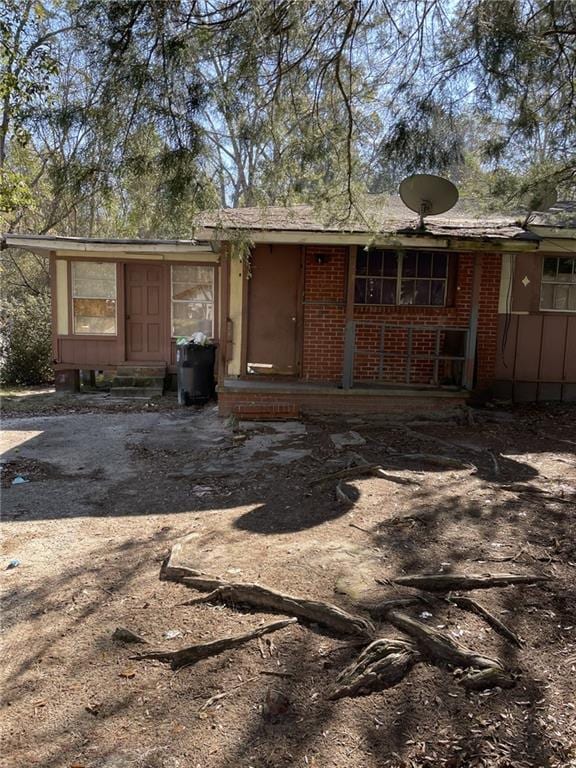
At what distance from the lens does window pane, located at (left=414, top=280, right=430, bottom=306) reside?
880 cm

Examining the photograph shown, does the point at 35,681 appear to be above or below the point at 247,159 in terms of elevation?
below

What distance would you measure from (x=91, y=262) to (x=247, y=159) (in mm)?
6807

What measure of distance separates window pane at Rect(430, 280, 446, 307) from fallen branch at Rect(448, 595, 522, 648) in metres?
6.36

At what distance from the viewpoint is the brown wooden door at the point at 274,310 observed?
904 centimetres

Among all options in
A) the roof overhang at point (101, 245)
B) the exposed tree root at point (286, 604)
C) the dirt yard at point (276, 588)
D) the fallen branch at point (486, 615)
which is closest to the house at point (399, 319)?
the dirt yard at point (276, 588)

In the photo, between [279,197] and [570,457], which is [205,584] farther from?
[570,457]

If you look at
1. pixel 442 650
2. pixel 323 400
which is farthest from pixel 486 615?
pixel 323 400

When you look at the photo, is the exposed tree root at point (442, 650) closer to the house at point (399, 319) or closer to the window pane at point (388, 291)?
the house at point (399, 319)

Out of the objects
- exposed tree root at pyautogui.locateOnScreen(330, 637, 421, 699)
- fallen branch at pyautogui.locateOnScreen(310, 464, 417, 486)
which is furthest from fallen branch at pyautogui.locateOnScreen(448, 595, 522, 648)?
fallen branch at pyautogui.locateOnScreen(310, 464, 417, 486)

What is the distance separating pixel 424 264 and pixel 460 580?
251 inches

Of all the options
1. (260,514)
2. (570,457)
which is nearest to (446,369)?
(570,457)

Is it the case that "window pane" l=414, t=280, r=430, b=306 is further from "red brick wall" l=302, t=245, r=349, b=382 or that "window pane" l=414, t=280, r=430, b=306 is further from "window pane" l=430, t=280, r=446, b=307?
"red brick wall" l=302, t=245, r=349, b=382

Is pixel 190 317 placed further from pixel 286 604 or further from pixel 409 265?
pixel 286 604

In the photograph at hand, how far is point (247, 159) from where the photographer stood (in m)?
6.02
